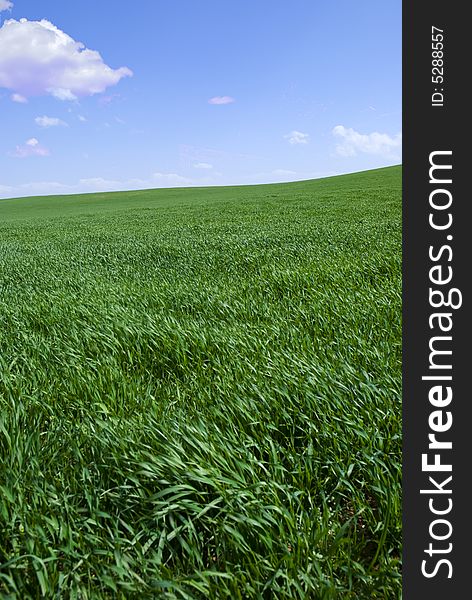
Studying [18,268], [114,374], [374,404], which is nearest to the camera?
[374,404]

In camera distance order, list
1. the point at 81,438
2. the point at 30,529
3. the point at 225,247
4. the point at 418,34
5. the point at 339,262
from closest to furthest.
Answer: the point at 30,529
the point at 418,34
the point at 81,438
the point at 339,262
the point at 225,247

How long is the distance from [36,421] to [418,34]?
2876mm

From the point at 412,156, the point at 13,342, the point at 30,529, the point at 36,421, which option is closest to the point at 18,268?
the point at 13,342

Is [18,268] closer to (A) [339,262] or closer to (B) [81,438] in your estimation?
(A) [339,262]

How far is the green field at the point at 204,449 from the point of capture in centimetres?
166

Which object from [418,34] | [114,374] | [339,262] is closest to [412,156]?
[418,34]

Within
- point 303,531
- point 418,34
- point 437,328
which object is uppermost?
point 418,34

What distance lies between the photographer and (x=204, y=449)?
216 cm

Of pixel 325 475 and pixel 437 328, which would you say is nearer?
pixel 437 328

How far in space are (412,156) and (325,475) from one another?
5.14ft

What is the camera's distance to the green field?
1658 mm

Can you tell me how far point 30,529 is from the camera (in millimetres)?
1752

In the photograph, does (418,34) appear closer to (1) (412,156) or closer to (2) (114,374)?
(1) (412,156)

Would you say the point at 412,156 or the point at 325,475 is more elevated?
the point at 412,156
